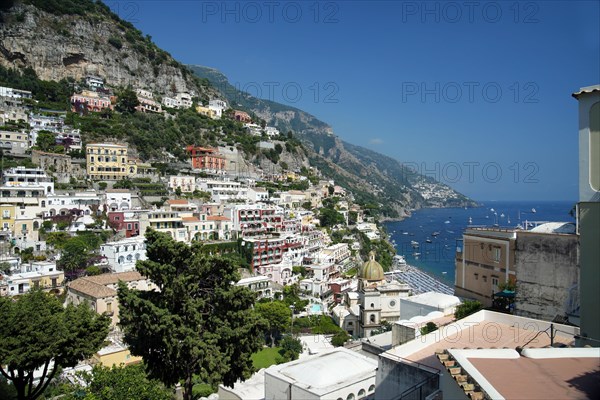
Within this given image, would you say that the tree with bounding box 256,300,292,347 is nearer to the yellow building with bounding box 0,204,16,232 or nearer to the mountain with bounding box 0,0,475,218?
the yellow building with bounding box 0,204,16,232

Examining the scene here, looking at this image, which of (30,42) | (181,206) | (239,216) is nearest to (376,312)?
(239,216)

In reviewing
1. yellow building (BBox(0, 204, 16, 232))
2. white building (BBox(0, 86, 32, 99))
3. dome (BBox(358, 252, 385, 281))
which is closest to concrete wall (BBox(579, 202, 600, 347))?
dome (BBox(358, 252, 385, 281))

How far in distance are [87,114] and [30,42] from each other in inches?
720

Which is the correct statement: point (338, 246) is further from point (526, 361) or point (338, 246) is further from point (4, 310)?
point (526, 361)

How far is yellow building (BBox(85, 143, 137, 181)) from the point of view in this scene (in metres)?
43.9

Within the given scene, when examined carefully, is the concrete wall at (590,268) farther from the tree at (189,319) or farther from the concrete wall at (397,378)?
the tree at (189,319)

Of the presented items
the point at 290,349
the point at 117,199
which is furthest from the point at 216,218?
the point at 290,349

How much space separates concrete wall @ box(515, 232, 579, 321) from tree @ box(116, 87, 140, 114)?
6075 centimetres

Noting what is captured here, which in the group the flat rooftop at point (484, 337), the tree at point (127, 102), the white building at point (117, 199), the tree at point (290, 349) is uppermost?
the tree at point (127, 102)

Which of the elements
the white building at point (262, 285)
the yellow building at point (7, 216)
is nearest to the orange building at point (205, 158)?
the yellow building at point (7, 216)

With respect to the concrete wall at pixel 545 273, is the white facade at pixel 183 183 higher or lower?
higher

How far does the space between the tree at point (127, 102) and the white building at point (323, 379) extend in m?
57.9

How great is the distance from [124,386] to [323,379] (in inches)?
210

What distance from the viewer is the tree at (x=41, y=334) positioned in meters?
8.95
